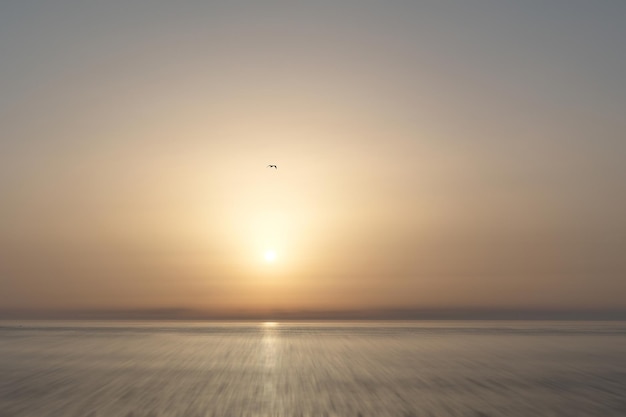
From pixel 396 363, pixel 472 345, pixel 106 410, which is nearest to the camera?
pixel 106 410

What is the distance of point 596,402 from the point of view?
42188 mm

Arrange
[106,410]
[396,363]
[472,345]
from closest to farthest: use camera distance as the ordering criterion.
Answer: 1. [106,410]
2. [396,363]
3. [472,345]

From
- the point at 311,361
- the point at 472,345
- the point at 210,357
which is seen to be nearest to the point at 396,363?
the point at 311,361

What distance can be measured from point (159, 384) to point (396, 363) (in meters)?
27.0

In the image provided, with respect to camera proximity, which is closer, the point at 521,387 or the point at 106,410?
the point at 106,410

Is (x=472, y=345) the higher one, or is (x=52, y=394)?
(x=472, y=345)

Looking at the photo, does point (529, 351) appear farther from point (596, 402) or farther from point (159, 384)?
point (159, 384)

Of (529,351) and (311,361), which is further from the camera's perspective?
(529,351)

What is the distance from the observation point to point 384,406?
40.0m

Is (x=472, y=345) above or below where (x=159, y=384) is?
above

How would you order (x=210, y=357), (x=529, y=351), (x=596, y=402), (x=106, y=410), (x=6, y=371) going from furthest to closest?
(x=529, y=351)
(x=210, y=357)
(x=6, y=371)
(x=596, y=402)
(x=106, y=410)

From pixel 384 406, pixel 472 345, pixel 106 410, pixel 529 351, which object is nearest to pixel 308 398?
pixel 384 406

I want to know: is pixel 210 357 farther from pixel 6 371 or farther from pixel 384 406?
pixel 384 406

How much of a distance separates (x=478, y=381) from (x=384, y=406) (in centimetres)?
1540
